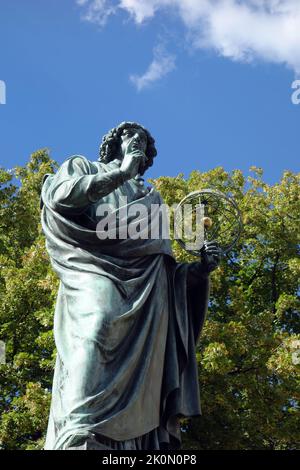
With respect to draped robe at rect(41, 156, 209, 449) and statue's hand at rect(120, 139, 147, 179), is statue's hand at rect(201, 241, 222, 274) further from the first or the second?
statue's hand at rect(120, 139, 147, 179)

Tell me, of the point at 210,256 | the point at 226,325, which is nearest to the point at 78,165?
the point at 210,256

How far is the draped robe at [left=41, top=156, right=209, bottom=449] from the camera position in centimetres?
636

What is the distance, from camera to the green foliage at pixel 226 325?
1712cm

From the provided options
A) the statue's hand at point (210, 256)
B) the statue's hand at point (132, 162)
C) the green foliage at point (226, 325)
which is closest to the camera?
the statue's hand at point (132, 162)

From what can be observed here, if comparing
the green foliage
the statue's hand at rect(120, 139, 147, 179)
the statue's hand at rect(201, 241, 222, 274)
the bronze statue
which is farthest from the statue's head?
the green foliage

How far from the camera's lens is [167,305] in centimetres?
726

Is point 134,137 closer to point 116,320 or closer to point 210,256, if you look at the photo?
point 210,256

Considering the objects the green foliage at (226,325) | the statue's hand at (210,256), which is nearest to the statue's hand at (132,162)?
the statue's hand at (210,256)

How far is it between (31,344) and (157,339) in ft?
43.7

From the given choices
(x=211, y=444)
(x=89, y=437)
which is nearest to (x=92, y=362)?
(x=89, y=437)

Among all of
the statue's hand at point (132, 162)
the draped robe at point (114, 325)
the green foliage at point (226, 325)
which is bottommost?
the draped robe at point (114, 325)

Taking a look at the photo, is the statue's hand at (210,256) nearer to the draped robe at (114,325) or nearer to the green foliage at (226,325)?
the draped robe at (114,325)

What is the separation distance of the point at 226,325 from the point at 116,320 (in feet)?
37.2
